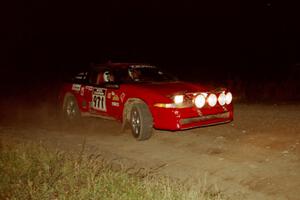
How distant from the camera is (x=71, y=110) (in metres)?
10.6

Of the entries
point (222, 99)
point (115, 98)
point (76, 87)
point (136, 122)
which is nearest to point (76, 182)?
point (136, 122)

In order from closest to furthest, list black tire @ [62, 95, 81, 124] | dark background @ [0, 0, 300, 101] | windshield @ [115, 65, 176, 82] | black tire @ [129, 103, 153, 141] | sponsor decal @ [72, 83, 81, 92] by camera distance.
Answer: black tire @ [129, 103, 153, 141]
windshield @ [115, 65, 176, 82]
sponsor decal @ [72, 83, 81, 92]
black tire @ [62, 95, 81, 124]
dark background @ [0, 0, 300, 101]

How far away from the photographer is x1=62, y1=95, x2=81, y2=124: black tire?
10.4m

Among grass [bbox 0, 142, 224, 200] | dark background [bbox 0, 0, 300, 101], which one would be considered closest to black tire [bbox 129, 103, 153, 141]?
grass [bbox 0, 142, 224, 200]

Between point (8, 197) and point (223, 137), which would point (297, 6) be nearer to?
point (223, 137)

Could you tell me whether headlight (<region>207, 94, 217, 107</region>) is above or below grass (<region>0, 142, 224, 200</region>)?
above

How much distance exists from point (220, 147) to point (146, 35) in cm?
3146

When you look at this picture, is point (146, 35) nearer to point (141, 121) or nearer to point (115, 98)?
point (115, 98)

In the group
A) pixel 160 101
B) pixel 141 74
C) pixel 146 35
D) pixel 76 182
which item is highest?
pixel 146 35

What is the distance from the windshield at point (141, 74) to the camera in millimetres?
8762

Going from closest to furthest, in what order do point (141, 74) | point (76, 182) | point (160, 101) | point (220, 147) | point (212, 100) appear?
point (76, 182)
point (220, 147)
point (160, 101)
point (212, 100)
point (141, 74)

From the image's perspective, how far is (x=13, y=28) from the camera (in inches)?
1538

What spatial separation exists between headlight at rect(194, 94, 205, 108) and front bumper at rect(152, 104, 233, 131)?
0.09 meters

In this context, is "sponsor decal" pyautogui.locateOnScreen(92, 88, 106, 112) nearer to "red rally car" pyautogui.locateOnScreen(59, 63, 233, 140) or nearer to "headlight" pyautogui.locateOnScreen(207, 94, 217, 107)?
"red rally car" pyautogui.locateOnScreen(59, 63, 233, 140)
